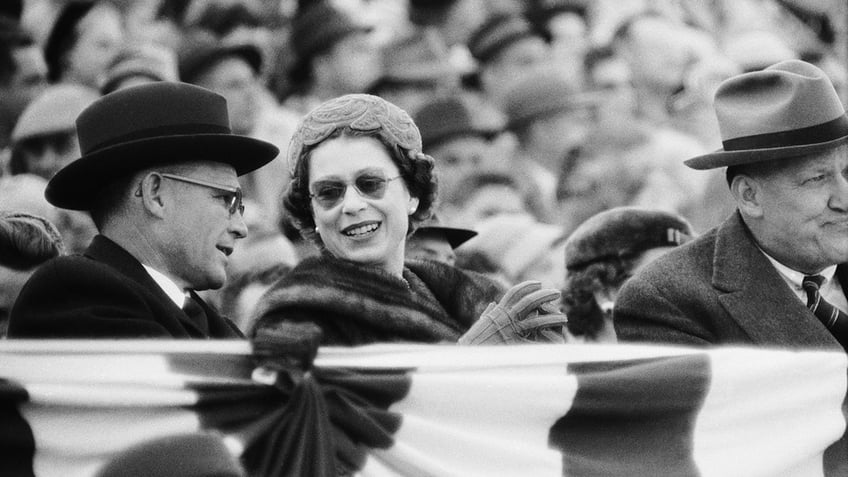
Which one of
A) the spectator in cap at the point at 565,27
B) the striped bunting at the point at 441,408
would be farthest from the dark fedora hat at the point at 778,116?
the spectator in cap at the point at 565,27

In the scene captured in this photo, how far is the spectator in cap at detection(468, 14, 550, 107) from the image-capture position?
10547 millimetres

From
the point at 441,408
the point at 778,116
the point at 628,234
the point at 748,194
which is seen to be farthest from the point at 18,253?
the point at 778,116

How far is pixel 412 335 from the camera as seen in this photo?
4484 millimetres

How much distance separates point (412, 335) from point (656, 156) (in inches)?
210

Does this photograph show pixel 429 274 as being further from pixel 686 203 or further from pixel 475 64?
pixel 475 64

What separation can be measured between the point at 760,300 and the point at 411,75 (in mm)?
5193

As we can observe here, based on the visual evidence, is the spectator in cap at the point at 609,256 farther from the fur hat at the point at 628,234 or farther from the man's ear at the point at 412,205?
the man's ear at the point at 412,205

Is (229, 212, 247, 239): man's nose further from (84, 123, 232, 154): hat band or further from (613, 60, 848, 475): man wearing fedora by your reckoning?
(613, 60, 848, 475): man wearing fedora

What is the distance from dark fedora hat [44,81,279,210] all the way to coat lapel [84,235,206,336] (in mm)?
202

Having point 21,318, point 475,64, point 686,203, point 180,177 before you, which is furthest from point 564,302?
point 475,64

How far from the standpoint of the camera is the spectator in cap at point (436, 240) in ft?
19.9

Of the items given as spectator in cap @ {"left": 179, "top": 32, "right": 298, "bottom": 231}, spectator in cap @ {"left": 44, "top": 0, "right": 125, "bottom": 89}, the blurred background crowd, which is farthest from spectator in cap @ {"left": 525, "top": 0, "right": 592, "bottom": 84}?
spectator in cap @ {"left": 44, "top": 0, "right": 125, "bottom": 89}

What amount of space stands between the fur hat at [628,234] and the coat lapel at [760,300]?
1131 mm

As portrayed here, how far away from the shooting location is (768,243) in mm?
4820
